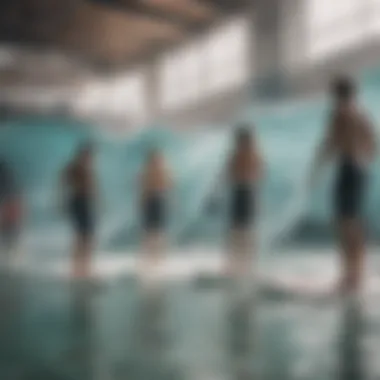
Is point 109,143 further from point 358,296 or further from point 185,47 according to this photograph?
point 358,296

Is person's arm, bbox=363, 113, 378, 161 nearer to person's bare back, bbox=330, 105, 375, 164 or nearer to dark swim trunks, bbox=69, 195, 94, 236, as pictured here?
person's bare back, bbox=330, 105, 375, 164

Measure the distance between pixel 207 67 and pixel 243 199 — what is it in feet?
1.39

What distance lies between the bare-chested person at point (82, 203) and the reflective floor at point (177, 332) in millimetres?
90

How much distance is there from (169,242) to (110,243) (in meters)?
0.19

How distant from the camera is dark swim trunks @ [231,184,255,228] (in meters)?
2.37

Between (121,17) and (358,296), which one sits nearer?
(358,296)

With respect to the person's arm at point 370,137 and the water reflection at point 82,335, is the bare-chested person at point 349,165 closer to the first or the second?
the person's arm at point 370,137

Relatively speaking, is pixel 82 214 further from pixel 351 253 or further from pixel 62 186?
pixel 351 253

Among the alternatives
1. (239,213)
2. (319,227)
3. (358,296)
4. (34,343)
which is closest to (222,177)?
(239,213)

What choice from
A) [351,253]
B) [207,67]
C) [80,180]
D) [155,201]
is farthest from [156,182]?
[351,253]

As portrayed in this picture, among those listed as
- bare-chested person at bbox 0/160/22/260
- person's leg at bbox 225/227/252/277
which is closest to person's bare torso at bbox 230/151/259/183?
person's leg at bbox 225/227/252/277

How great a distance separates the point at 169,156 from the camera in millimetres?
2408

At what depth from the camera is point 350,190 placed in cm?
231

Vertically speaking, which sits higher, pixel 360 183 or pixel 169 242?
pixel 360 183
